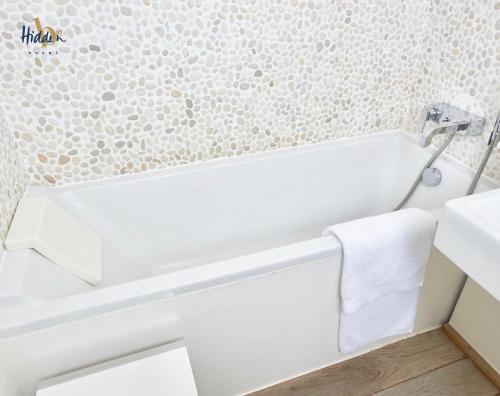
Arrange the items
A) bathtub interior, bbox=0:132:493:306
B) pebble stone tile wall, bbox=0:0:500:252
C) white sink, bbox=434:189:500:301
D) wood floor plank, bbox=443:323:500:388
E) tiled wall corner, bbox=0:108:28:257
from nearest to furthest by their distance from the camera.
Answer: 1. white sink, bbox=434:189:500:301
2. tiled wall corner, bbox=0:108:28:257
3. pebble stone tile wall, bbox=0:0:500:252
4. wood floor plank, bbox=443:323:500:388
5. bathtub interior, bbox=0:132:493:306

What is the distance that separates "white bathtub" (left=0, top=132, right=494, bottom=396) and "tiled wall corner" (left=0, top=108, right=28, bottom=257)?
4.9 inches

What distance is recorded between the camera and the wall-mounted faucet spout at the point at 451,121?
56.0 inches

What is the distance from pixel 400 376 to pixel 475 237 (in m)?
0.81

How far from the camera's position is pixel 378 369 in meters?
1.38

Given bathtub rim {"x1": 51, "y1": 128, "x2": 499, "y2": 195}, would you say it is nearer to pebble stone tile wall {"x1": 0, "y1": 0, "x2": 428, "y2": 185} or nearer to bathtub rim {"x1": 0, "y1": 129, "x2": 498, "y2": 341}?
pebble stone tile wall {"x1": 0, "y1": 0, "x2": 428, "y2": 185}

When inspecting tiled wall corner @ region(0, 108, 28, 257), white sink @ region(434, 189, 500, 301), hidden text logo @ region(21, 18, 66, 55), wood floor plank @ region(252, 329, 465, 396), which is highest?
hidden text logo @ region(21, 18, 66, 55)

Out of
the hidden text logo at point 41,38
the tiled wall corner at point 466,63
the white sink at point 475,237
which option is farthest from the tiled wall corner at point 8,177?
the tiled wall corner at point 466,63

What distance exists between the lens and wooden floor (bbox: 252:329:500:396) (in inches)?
51.6

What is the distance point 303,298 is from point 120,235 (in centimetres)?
83

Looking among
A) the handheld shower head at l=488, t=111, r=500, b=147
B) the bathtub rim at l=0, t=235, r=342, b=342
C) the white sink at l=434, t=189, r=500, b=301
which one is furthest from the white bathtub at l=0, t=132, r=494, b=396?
the white sink at l=434, t=189, r=500, b=301

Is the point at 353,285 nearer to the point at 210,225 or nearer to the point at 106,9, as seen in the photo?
the point at 210,225

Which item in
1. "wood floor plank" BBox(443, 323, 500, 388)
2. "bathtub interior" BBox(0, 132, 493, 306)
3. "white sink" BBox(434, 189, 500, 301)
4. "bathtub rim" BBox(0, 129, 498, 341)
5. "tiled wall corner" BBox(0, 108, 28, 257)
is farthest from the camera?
"bathtub interior" BBox(0, 132, 493, 306)

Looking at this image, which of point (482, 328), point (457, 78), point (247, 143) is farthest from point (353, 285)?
point (457, 78)

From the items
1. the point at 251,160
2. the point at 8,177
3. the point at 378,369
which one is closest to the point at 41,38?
the point at 8,177
